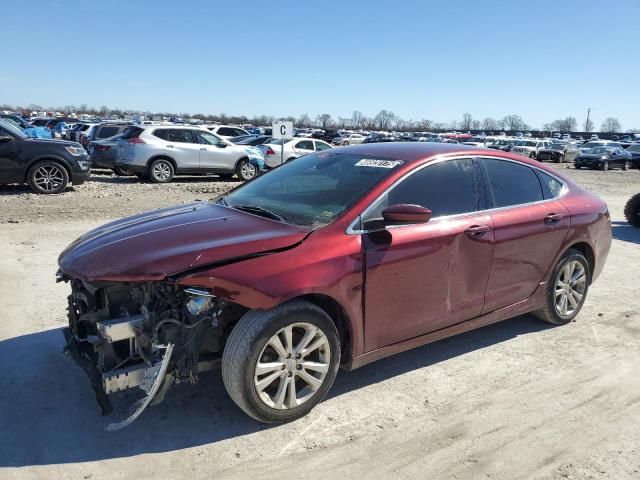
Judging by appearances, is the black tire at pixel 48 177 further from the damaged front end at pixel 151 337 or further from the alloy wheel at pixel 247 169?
the damaged front end at pixel 151 337

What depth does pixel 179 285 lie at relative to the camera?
9.77ft

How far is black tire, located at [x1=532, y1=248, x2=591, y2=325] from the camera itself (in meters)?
4.71

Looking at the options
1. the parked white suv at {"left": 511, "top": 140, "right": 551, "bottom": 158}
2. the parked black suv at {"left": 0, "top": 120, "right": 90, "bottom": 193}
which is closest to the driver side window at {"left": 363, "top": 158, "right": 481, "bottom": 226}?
the parked black suv at {"left": 0, "top": 120, "right": 90, "bottom": 193}

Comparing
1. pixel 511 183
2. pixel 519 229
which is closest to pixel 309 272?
pixel 519 229

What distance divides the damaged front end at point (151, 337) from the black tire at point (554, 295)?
2.95 m

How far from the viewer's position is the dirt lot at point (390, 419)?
2.88 meters

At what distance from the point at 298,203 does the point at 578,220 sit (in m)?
2.68

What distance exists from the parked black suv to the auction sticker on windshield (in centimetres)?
979

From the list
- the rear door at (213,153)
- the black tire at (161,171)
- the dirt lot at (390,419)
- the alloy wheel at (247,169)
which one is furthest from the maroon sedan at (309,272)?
the alloy wheel at (247,169)

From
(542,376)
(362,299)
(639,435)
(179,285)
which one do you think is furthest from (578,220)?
(179,285)

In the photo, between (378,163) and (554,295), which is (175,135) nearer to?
(378,163)

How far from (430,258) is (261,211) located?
1.23 m

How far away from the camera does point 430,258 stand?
368 centimetres

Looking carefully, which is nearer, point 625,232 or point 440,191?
point 440,191
